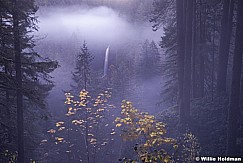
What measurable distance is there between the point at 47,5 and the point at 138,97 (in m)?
107

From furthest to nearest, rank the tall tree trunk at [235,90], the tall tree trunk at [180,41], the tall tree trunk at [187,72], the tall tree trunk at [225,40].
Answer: the tall tree trunk at [225,40] → the tall tree trunk at [180,41] → the tall tree trunk at [187,72] → the tall tree trunk at [235,90]

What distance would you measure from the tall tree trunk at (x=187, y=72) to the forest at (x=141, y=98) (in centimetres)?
6

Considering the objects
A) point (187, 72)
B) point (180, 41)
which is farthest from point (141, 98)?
point (180, 41)

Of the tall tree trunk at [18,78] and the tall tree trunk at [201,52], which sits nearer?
the tall tree trunk at [18,78]

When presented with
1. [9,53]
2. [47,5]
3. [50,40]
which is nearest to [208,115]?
[9,53]

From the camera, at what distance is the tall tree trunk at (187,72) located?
55.1ft

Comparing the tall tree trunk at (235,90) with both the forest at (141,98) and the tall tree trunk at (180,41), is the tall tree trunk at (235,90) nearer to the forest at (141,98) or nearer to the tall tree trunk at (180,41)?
the forest at (141,98)

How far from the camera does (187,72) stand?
1712 centimetres

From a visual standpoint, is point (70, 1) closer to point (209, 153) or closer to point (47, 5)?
point (47, 5)

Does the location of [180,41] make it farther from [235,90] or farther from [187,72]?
[235,90]

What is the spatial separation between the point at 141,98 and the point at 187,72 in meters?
31.6

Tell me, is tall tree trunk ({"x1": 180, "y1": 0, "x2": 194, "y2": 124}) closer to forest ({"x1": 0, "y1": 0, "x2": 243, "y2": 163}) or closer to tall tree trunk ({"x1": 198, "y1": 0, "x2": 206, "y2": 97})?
forest ({"x1": 0, "y1": 0, "x2": 243, "y2": 163})

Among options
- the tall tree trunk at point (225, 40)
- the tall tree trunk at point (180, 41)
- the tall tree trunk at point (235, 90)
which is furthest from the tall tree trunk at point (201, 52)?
the tall tree trunk at point (235, 90)

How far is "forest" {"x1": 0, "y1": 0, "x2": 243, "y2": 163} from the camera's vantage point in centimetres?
1239
